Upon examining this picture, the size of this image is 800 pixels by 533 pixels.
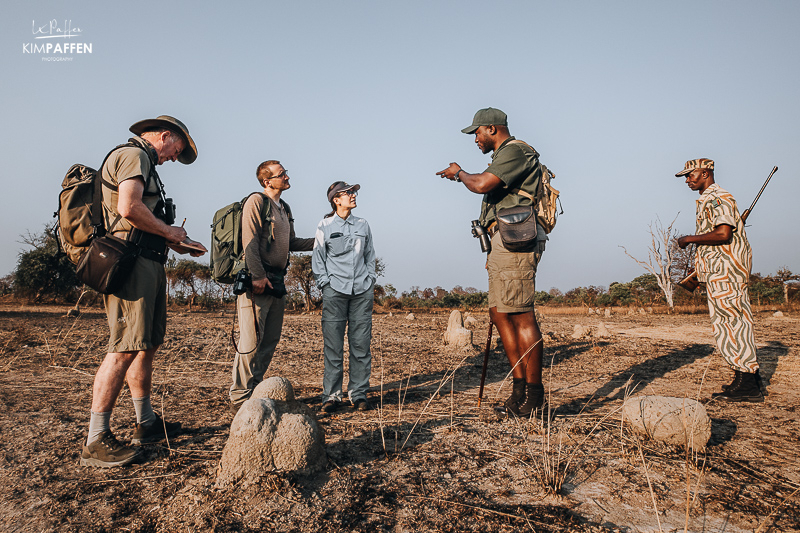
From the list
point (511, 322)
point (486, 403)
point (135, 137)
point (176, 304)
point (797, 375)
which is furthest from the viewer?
point (176, 304)

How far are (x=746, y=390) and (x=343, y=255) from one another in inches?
155

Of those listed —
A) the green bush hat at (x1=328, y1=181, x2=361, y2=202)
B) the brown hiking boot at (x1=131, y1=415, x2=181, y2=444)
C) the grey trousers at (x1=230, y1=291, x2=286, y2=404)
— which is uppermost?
the green bush hat at (x1=328, y1=181, x2=361, y2=202)

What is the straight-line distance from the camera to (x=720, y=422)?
3.36 meters

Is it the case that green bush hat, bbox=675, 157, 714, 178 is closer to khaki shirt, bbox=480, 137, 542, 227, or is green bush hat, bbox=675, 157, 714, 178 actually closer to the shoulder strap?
khaki shirt, bbox=480, 137, 542, 227

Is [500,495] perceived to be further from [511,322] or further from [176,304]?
[176,304]

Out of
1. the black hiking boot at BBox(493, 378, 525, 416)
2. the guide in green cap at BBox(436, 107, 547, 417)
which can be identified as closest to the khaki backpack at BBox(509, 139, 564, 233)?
the guide in green cap at BBox(436, 107, 547, 417)

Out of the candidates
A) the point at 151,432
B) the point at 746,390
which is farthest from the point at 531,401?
the point at 151,432

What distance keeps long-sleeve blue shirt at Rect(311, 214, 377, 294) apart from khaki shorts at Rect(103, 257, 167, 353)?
156 cm

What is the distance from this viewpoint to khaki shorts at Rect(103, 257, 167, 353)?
2.65 metres

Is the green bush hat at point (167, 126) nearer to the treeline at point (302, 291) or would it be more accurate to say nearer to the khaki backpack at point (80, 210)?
the khaki backpack at point (80, 210)

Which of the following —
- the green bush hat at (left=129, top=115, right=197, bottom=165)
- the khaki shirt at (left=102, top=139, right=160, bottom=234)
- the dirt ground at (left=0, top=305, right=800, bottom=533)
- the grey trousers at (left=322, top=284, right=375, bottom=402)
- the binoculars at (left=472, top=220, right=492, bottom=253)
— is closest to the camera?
the dirt ground at (left=0, top=305, right=800, bottom=533)

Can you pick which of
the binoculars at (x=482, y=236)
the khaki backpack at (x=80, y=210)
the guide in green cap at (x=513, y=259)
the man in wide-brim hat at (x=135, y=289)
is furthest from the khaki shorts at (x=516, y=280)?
the khaki backpack at (x=80, y=210)

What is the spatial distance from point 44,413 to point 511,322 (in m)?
3.89

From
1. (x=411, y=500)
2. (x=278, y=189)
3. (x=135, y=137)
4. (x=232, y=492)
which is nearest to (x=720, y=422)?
(x=411, y=500)
